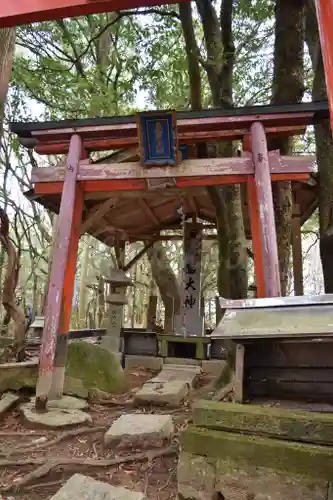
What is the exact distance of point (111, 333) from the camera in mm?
9984

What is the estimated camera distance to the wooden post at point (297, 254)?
318 inches

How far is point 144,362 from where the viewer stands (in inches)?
351

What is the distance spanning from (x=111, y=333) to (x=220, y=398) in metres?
5.19

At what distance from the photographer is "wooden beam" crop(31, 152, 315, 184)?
540cm

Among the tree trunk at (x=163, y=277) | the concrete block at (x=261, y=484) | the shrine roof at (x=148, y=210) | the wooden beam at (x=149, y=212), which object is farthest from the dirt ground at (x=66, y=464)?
the tree trunk at (x=163, y=277)

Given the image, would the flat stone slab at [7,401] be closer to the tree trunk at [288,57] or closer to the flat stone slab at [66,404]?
the flat stone slab at [66,404]

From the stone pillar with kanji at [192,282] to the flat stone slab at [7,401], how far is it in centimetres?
466

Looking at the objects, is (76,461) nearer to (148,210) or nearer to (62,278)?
(62,278)

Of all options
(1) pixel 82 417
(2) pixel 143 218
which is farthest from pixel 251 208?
(2) pixel 143 218

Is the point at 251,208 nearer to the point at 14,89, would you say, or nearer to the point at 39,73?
the point at 39,73

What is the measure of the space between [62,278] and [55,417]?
1.71 metres

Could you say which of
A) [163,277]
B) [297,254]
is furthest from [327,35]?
[163,277]

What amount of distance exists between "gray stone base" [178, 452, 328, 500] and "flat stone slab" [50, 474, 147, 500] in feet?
1.40

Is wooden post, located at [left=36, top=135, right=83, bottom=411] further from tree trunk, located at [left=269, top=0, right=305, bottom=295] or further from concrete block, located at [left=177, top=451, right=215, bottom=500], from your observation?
tree trunk, located at [left=269, top=0, right=305, bottom=295]
